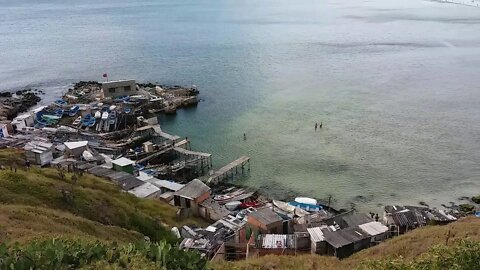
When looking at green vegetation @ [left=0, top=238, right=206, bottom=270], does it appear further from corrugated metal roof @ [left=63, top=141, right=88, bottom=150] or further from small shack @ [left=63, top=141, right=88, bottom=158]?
corrugated metal roof @ [left=63, top=141, right=88, bottom=150]

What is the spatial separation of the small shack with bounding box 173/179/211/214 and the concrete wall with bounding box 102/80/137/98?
33.0 metres

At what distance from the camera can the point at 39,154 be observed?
117ft

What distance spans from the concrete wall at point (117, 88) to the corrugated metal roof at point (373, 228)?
4455 centimetres

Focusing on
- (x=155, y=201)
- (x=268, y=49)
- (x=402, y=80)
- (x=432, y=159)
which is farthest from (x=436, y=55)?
(x=155, y=201)

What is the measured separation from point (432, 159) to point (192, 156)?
80.9 ft

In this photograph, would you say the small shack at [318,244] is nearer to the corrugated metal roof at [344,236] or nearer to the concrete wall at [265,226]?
the corrugated metal roof at [344,236]

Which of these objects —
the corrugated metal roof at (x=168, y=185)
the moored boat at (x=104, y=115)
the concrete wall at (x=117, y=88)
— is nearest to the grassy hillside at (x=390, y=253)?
the corrugated metal roof at (x=168, y=185)

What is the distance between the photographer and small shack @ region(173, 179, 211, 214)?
3216cm

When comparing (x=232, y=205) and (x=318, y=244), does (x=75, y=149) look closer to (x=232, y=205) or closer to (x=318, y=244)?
(x=232, y=205)

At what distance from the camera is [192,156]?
4409cm

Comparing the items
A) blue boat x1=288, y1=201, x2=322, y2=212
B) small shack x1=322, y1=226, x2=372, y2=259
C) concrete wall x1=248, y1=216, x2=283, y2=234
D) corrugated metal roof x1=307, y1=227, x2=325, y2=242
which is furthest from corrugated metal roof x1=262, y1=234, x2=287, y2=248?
blue boat x1=288, y1=201, x2=322, y2=212

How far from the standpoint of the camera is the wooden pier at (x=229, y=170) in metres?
39.8

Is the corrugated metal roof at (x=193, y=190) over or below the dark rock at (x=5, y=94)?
below

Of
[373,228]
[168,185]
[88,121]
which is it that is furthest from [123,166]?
[373,228]
